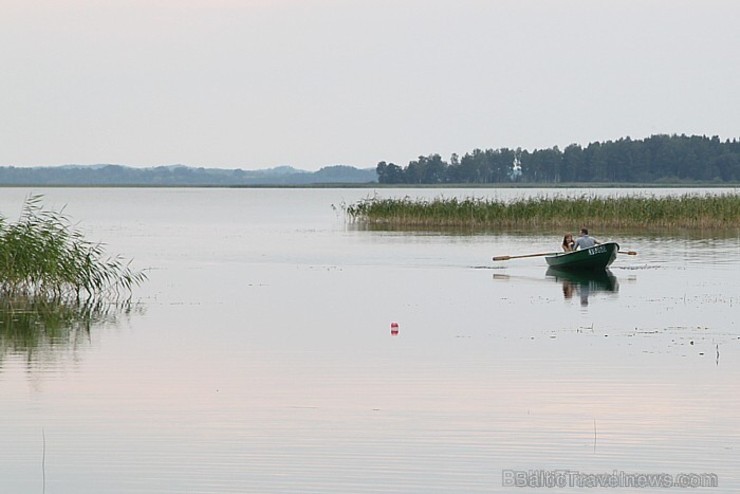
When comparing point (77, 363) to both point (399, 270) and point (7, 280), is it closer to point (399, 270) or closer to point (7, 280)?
point (7, 280)

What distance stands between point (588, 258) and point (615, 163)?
156 metres

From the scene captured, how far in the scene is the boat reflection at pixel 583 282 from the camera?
93.2 ft

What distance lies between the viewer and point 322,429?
42.7 ft

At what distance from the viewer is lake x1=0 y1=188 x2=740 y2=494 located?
37.1 ft

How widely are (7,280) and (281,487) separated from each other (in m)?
14.1

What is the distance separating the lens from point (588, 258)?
33.1 m

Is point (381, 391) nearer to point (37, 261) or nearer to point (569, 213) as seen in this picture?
point (37, 261)

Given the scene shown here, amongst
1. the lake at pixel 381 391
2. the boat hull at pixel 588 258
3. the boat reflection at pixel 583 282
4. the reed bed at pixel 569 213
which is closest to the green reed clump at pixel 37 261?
the lake at pixel 381 391

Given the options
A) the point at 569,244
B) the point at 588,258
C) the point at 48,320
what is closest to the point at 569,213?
the point at 569,244

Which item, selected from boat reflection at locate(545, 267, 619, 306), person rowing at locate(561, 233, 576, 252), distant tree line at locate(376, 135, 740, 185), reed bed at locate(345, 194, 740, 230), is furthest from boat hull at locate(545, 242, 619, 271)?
distant tree line at locate(376, 135, 740, 185)

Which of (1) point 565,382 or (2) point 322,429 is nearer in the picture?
(2) point 322,429

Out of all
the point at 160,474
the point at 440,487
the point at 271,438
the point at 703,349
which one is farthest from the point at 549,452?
the point at 703,349

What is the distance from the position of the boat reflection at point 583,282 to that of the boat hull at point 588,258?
0.14 meters

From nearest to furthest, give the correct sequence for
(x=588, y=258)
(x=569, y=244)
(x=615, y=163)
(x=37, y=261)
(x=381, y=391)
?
(x=381, y=391) → (x=37, y=261) → (x=588, y=258) → (x=569, y=244) → (x=615, y=163)
